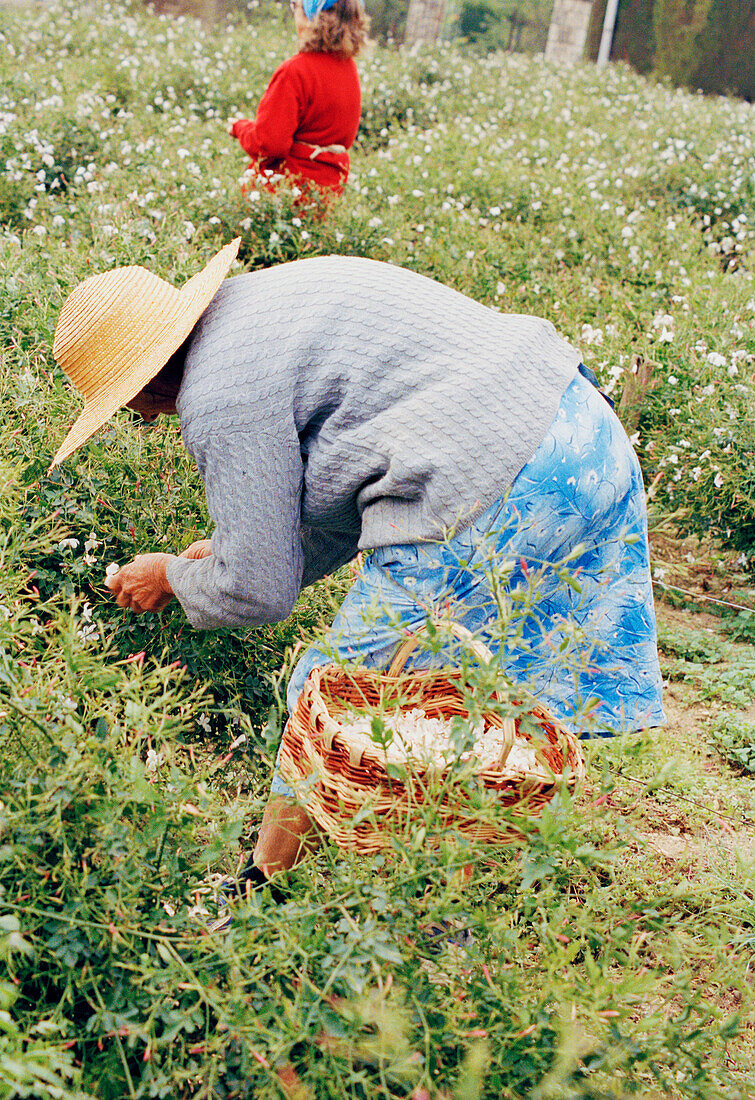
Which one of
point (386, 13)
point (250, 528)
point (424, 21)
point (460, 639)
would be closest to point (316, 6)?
point (250, 528)

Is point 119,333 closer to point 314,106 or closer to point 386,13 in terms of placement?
point 314,106

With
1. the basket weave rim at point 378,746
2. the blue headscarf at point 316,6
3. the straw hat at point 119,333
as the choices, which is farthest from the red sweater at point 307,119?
the basket weave rim at point 378,746

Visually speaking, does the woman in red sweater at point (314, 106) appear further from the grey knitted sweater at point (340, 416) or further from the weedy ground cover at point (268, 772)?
the grey knitted sweater at point (340, 416)

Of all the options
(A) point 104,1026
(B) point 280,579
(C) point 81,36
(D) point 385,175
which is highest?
(C) point 81,36

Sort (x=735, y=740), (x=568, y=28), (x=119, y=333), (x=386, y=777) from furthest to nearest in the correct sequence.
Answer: (x=568, y=28), (x=735, y=740), (x=119, y=333), (x=386, y=777)

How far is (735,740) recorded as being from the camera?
3.10m

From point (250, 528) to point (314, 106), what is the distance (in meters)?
3.65

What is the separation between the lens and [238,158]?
6.07m

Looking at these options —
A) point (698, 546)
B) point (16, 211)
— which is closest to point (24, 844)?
point (698, 546)

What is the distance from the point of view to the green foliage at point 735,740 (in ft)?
9.88

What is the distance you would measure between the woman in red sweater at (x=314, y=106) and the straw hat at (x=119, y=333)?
9.99 feet

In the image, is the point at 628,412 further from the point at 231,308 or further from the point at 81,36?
the point at 81,36

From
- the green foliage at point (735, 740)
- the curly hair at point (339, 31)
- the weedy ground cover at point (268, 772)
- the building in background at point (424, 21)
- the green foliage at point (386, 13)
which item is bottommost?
the green foliage at point (735, 740)

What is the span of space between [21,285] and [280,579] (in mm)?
2174
